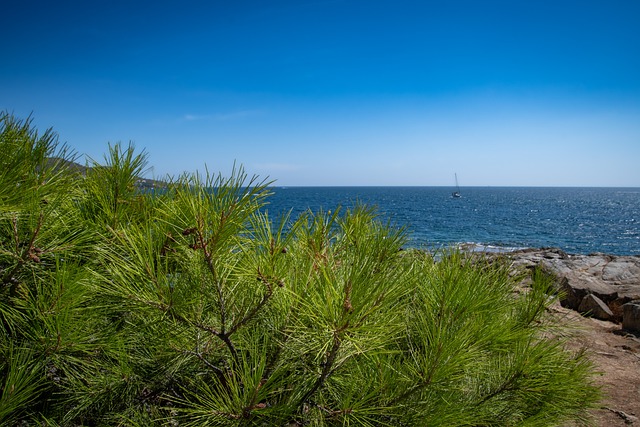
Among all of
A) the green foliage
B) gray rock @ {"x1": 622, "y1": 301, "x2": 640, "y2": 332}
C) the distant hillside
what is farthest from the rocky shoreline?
the distant hillside

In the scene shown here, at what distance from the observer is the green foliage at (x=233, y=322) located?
4.93 ft

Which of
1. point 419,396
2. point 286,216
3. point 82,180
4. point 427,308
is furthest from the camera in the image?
point 82,180

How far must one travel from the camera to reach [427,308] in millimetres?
1894

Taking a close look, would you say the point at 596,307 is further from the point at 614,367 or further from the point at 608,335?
the point at 614,367

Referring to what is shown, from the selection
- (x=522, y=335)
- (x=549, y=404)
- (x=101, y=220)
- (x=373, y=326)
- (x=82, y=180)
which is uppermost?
(x=82, y=180)

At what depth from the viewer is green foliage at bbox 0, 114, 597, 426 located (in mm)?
1504

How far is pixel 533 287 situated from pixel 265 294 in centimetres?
188

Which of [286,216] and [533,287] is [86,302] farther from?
[533,287]

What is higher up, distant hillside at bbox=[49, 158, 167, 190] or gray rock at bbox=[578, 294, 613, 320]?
distant hillside at bbox=[49, 158, 167, 190]

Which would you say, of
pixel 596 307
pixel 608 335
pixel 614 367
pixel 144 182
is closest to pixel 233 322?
pixel 144 182

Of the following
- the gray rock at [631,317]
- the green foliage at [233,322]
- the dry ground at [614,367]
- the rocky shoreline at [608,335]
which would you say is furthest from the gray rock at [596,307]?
the green foliage at [233,322]

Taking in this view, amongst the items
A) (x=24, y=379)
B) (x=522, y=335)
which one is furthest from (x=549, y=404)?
(x=24, y=379)

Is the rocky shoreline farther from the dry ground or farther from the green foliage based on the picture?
the green foliage

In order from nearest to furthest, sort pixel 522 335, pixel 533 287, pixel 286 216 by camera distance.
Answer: pixel 286 216 < pixel 522 335 < pixel 533 287
